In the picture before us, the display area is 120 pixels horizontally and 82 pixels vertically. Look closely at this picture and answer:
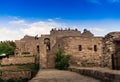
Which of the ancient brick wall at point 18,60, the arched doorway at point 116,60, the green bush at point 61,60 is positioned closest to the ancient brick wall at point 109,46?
the arched doorway at point 116,60

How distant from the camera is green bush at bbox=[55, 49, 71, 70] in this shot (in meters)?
29.8

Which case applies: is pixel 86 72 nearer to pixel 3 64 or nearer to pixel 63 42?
pixel 63 42

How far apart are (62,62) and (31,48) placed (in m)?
26.8

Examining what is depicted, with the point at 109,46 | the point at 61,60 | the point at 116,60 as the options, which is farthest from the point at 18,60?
the point at 116,60

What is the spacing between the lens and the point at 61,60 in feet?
99.9

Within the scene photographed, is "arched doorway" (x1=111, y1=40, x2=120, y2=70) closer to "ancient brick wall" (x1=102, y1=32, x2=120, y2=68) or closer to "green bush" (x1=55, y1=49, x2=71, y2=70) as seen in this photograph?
"ancient brick wall" (x1=102, y1=32, x2=120, y2=68)

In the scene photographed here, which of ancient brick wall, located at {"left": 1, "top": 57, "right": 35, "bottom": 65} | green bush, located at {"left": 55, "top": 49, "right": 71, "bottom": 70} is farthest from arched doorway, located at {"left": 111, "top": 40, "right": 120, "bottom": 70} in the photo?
ancient brick wall, located at {"left": 1, "top": 57, "right": 35, "bottom": 65}

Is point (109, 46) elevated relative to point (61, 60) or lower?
elevated

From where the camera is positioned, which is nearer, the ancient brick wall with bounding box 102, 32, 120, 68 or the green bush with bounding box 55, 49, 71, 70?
the ancient brick wall with bounding box 102, 32, 120, 68

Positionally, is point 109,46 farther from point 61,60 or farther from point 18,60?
point 18,60

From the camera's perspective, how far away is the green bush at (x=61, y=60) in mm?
29759

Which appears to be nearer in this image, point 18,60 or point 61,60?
point 61,60

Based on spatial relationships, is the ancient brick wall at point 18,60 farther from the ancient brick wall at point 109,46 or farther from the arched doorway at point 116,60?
the arched doorway at point 116,60

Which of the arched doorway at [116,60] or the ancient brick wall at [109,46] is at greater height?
the ancient brick wall at [109,46]
